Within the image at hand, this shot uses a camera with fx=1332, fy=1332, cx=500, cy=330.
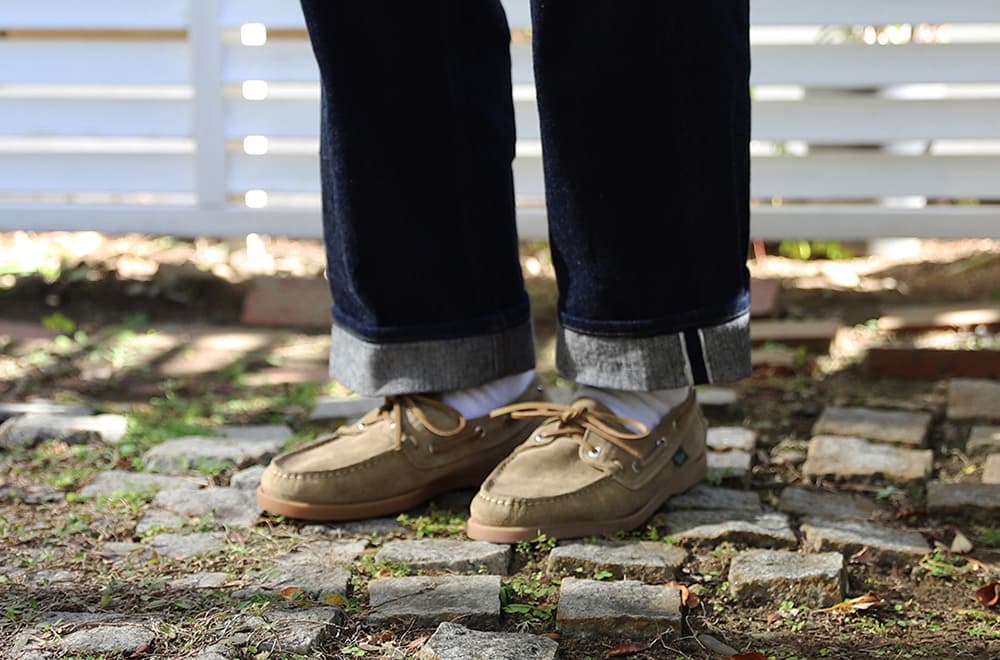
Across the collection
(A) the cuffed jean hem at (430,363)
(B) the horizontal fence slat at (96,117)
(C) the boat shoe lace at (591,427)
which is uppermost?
(B) the horizontal fence slat at (96,117)

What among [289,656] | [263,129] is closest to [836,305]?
[263,129]

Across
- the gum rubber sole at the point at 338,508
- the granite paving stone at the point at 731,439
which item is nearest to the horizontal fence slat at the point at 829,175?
the granite paving stone at the point at 731,439

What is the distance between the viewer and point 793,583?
4.91ft

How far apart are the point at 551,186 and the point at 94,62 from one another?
1.56m

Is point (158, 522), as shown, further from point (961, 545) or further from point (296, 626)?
point (961, 545)

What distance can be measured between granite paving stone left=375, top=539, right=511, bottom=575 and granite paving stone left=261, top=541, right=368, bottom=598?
5cm

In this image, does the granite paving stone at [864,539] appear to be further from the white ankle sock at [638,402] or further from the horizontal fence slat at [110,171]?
the horizontal fence slat at [110,171]

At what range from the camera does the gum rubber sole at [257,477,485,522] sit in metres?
1.73

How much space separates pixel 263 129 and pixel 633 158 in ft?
4.61

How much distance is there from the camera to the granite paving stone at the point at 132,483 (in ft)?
6.15

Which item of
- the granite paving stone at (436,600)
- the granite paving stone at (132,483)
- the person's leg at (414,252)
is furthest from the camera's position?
the granite paving stone at (132,483)

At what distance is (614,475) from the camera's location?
168 centimetres

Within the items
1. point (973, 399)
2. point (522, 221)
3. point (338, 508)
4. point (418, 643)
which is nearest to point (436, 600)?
point (418, 643)

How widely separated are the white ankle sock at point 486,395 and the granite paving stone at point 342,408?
45 centimetres
